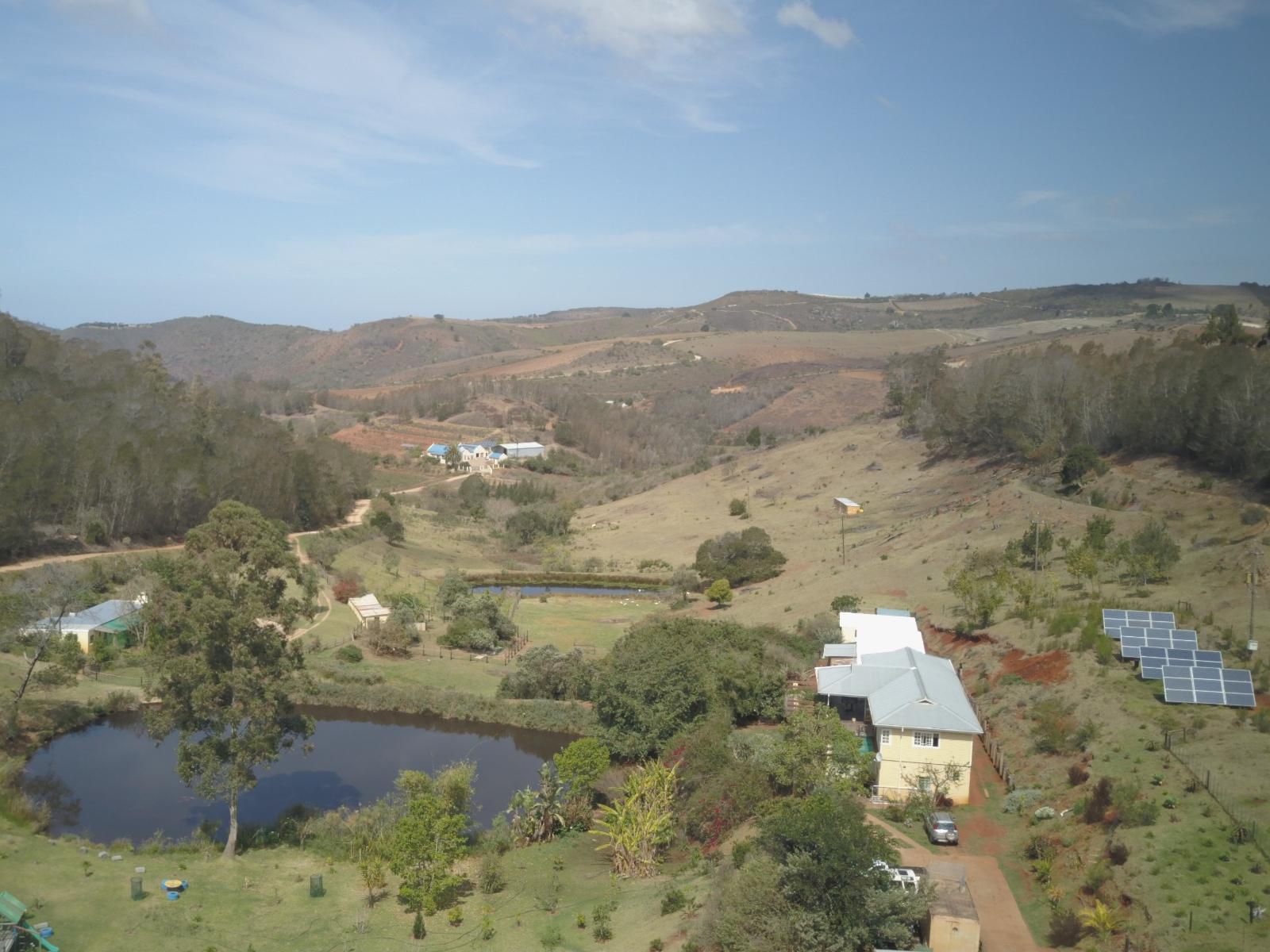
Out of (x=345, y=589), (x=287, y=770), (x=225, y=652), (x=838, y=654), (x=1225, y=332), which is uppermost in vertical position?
(x=1225, y=332)

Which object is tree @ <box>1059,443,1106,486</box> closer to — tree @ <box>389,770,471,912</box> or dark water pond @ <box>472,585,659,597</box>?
dark water pond @ <box>472,585,659,597</box>

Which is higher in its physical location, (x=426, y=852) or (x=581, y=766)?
(x=426, y=852)

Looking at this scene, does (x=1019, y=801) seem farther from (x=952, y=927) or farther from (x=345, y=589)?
(x=345, y=589)

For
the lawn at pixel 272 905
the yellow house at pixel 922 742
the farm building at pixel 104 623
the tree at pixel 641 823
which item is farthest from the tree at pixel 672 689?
the farm building at pixel 104 623

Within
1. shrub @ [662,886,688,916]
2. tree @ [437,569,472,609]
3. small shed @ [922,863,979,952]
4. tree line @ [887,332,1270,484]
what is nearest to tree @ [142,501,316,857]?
shrub @ [662,886,688,916]

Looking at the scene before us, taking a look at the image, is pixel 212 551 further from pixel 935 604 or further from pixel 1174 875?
pixel 935 604

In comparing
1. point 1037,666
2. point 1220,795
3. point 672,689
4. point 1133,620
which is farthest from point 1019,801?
point 672,689

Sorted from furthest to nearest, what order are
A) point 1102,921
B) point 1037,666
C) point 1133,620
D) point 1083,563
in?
point 1083,563, point 1037,666, point 1133,620, point 1102,921

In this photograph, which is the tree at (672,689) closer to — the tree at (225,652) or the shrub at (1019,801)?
the shrub at (1019,801)
